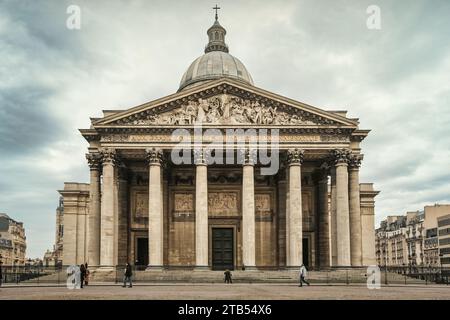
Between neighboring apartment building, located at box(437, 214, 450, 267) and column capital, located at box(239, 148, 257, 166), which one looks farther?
neighboring apartment building, located at box(437, 214, 450, 267)

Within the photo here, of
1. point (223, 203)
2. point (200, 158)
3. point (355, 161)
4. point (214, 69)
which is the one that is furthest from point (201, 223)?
point (214, 69)

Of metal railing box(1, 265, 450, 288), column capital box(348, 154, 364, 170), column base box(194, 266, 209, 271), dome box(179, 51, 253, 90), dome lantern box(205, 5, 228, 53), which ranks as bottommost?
metal railing box(1, 265, 450, 288)

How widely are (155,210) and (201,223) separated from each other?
3.67 m

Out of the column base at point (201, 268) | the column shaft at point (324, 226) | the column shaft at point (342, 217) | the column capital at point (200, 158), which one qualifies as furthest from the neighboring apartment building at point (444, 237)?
the column capital at point (200, 158)

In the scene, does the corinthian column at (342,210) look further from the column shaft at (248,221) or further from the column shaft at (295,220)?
the column shaft at (248,221)

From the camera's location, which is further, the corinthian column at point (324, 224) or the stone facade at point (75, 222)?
the stone facade at point (75, 222)

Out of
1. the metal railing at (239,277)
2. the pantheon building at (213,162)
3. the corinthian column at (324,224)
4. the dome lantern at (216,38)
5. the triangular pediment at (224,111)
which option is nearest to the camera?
the metal railing at (239,277)

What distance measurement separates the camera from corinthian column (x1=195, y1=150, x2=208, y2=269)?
41.6 m

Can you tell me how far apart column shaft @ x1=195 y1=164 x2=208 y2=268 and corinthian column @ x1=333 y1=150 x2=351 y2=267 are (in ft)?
33.3

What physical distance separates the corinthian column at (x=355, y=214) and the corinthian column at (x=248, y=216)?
26.2 ft

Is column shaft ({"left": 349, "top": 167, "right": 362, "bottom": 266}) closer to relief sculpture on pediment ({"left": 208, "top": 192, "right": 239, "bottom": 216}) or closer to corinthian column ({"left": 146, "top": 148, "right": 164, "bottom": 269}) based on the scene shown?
relief sculpture on pediment ({"left": 208, "top": 192, "right": 239, "bottom": 216})

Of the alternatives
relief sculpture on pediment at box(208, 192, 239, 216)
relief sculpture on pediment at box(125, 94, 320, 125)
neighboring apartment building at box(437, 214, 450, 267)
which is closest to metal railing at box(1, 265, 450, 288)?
relief sculpture on pediment at box(208, 192, 239, 216)

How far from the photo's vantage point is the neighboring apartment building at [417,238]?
303ft

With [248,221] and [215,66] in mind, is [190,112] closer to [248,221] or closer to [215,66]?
[248,221]
